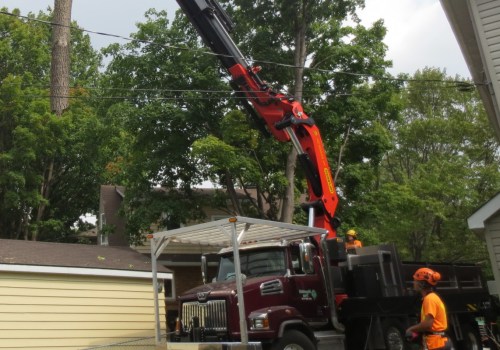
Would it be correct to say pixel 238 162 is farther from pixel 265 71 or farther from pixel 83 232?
pixel 83 232

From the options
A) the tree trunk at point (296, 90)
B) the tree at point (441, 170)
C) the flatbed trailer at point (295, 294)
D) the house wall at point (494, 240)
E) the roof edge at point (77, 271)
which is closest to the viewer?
the flatbed trailer at point (295, 294)

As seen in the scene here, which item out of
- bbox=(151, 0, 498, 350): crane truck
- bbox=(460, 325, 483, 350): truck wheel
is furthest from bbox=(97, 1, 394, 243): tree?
Answer: bbox=(460, 325, 483, 350): truck wheel

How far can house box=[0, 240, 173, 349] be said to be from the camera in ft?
34.2

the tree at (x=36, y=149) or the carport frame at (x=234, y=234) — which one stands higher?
the tree at (x=36, y=149)

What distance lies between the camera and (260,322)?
8.20m

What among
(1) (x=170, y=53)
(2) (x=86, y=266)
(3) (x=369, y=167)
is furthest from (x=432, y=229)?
(2) (x=86, y=266)

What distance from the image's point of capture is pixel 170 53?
19.4 meters

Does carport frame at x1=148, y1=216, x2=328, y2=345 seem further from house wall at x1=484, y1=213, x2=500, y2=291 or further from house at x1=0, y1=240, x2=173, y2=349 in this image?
house wall at x1=484, y1=213, x2=500, y2=291

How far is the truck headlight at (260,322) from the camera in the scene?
26.8 feet

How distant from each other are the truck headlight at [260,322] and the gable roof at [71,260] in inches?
179

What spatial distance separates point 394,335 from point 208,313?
3.63 m

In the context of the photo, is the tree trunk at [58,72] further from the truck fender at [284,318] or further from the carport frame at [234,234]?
the truck fender at [284,318]

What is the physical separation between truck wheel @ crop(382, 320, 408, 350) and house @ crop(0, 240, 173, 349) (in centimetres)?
449

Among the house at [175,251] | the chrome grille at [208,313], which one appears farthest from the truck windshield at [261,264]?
the house at [175,251]
